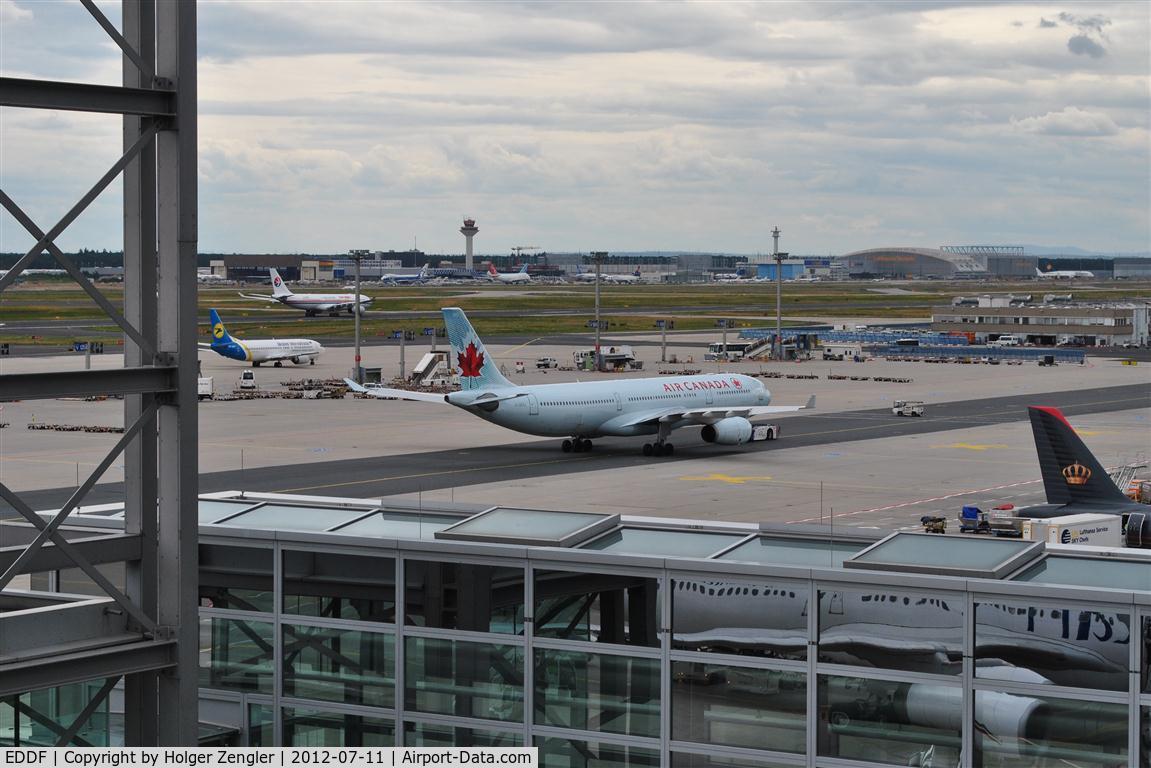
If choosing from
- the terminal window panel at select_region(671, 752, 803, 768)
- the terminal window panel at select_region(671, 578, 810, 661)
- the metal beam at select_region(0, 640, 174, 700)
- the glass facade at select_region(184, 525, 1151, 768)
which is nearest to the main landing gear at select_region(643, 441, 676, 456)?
the glass facade at select_region(184, 525, 1151, 768)

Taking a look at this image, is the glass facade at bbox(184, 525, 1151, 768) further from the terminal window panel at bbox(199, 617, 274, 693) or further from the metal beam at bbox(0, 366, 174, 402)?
the metal beam at bbox(0, 366, 174, 402)

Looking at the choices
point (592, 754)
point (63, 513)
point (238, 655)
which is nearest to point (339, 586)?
point (238, 655)

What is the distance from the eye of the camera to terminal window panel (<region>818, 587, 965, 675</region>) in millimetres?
18531

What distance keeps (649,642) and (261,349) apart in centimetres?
12927

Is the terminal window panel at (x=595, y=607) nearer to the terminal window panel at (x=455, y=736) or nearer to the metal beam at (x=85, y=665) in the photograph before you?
the terminal window panel at (x=455, y=736)

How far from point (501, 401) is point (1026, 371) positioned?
85.7m

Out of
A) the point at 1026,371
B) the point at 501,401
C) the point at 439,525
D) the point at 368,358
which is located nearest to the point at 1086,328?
the point at 1026,371

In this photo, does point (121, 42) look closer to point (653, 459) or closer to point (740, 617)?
point (740, 617)

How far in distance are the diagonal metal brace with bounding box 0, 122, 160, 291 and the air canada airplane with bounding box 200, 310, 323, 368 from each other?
12950 cm

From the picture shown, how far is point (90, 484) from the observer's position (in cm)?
1446

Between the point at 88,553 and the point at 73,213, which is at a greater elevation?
the point at 73,213

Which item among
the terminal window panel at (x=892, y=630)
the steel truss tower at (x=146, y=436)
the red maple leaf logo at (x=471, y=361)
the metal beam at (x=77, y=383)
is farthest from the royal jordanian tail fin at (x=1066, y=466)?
the metal beam at (x=77, y=383)

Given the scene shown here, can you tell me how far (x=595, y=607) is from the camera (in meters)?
20.6

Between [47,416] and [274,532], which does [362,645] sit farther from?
[47,416]
